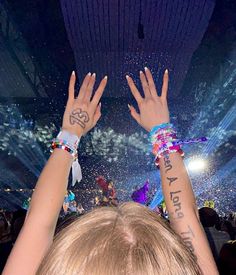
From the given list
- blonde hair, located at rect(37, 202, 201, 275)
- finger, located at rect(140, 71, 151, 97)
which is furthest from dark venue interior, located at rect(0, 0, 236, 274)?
blonde hair, located at rect(37, 202, 201, 275)

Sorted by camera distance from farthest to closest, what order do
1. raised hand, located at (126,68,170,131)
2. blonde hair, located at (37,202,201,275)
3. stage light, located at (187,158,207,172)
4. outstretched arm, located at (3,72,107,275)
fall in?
stage light, located at (187,158,207,172) → raised hand, located at (126,68,170,131) → outstretched arm, located at (3,72,107,275) → blonde hair, located at (37,202,201,275)

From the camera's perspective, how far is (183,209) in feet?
4.14

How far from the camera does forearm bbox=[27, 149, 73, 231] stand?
1.09 m

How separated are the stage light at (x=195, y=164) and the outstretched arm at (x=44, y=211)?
47.5 ft

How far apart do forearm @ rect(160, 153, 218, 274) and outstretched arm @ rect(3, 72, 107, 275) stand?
0.43 metres

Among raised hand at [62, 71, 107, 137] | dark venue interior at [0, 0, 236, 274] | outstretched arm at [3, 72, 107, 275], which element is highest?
dark venue interior at [0, 0, 236, 274]

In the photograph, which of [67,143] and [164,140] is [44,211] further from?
[164,140]

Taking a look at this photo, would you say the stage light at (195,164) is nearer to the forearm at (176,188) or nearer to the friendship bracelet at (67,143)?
the forearm at (176,188)

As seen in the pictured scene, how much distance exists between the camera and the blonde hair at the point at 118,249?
70cm

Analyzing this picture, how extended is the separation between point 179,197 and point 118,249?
2.03 ft

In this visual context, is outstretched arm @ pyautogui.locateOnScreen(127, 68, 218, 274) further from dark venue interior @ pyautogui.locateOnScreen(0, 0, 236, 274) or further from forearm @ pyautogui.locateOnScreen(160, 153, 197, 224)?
dark venue interior @ pyautogui.locateOnScreen(0, 0, 236, 274)

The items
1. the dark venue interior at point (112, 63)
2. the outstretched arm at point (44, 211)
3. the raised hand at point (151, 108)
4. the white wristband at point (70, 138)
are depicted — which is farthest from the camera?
the dark venue interior at point (112, 63)

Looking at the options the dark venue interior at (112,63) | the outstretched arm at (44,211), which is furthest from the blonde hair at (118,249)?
the dark venue interior at (112,63)

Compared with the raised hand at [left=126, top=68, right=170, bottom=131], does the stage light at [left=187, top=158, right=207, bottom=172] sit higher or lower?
higher
